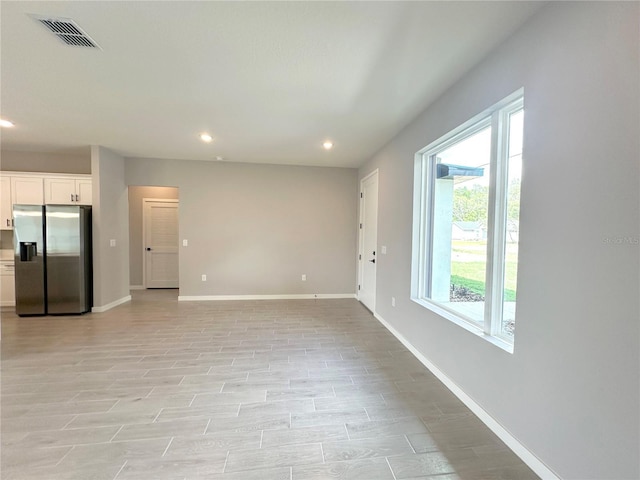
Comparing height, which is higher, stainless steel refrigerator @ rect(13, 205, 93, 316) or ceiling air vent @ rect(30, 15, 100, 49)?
ceiling air vent @ rect(30, 15, 100, 49)

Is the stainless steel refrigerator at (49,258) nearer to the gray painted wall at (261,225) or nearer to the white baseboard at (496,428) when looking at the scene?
the gray painted wall at (261,225)

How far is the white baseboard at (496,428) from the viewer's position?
4.89ft

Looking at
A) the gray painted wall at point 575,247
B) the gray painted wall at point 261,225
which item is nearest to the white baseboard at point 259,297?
the gray painted wall at point 261,225

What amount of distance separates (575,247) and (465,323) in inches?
45.8

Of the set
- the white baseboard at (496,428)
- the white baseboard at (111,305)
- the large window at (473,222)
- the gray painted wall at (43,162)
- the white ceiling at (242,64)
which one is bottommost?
the white baseboard at (111,305)

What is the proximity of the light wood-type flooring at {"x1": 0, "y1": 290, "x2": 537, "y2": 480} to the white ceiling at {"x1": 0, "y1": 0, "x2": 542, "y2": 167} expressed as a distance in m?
2.66

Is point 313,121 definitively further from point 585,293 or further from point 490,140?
point 585,293

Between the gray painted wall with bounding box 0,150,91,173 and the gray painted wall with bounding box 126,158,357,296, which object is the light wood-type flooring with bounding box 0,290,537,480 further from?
the gray painted wall with bounding box 0,150,91,173

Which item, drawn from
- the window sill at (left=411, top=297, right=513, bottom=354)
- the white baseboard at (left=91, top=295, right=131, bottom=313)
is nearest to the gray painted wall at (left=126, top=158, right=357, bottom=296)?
the white baseboard at (left=91, top=295, right=131, bottom=313)

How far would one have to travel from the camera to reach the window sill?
6.08 ft

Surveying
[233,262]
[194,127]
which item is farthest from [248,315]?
[194,127]

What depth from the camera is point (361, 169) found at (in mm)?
5352

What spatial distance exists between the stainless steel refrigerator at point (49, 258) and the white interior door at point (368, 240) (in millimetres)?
4654

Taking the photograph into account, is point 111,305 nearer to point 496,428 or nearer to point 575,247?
point 496,428
